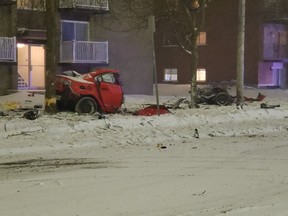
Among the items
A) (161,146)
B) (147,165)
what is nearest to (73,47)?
(161,146)

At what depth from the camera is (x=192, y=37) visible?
771 inches

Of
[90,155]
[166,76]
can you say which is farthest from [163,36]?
[90,155]

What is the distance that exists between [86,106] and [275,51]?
2849 cm

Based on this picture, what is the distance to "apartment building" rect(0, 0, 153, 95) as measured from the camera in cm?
2677

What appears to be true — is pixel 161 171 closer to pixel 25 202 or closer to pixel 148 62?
pixel 25 202

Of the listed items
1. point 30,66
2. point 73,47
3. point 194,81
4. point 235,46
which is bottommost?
point 194,81

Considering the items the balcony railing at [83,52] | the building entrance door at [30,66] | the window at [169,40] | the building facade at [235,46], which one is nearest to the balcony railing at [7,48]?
the building entrance door at [30,66]

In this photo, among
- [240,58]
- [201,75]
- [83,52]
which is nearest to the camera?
[240,58]

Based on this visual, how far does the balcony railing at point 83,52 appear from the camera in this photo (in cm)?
2859

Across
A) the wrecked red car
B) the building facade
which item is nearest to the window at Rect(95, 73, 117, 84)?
the wrecked red car

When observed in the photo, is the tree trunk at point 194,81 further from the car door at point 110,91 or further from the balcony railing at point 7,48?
the balcony railing at point 7,48

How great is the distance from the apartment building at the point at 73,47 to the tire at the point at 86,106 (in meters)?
9.55

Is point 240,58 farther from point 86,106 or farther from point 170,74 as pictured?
point 170,74

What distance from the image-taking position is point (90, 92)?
55.9 feet
